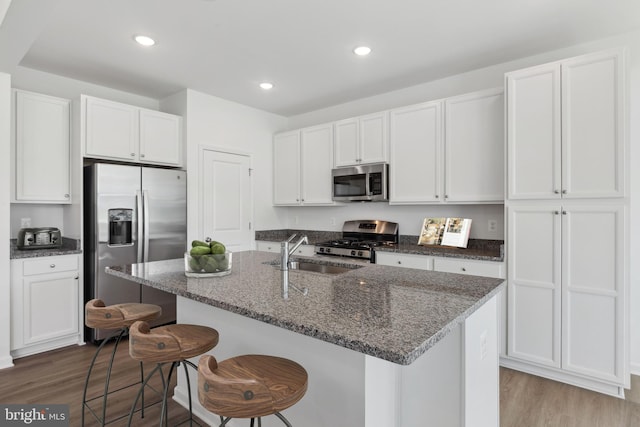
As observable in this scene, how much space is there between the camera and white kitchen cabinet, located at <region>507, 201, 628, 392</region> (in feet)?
7.85

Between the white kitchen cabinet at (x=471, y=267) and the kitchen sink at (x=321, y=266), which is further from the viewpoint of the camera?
the white kitchen cabinet at (x=471, y=267)

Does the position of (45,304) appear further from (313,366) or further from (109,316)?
(313,366)

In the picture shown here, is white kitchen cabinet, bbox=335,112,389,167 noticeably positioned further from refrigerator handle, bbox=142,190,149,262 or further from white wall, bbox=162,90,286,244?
refrigerator handle, bbox=142,190,149,262

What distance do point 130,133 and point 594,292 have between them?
424cm

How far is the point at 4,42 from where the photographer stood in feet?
7.54

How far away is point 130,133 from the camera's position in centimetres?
359

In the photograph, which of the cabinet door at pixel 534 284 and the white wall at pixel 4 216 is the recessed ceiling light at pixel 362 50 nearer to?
the cabinet door at pixel 534 284

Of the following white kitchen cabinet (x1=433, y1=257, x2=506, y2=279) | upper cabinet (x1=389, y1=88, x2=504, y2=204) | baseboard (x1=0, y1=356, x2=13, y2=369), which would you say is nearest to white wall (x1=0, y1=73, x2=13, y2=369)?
baseboard (x1=0, y1=356, x2=13, y2=369)

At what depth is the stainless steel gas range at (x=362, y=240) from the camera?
3.58 metres

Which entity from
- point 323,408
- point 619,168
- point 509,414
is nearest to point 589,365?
point 509,414

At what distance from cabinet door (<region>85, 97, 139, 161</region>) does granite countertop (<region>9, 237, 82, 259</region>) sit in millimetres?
885

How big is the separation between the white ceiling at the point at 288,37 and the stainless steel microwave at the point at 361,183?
0.92m

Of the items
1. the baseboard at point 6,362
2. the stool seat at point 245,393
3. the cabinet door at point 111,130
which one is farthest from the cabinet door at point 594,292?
the baseboard at point 6,362

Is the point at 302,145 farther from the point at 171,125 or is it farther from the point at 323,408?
the point at 323,408
